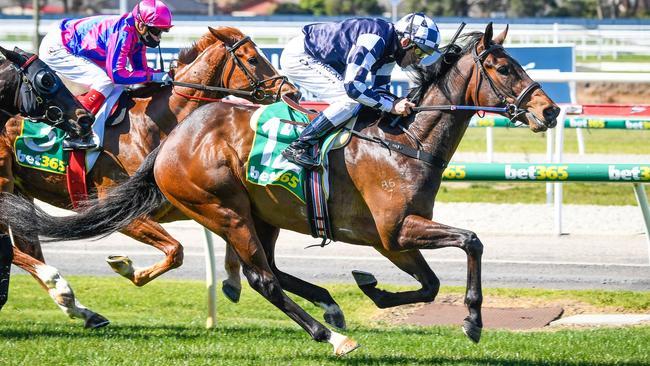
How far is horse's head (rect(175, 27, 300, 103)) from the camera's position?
7.58m

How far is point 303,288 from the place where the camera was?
6250 millimetres

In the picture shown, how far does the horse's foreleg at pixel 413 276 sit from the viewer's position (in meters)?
5.81

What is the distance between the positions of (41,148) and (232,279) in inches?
61.4

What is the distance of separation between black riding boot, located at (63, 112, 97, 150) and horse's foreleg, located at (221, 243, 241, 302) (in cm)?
112

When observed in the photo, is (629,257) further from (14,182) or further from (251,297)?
(14,182)

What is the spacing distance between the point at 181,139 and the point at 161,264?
1.11 meters

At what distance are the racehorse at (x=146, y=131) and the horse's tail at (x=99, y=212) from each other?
4.2 inches

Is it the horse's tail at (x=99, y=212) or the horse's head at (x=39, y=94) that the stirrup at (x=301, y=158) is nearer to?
the horse's tail at (x=99, y=212)

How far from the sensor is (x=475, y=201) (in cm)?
1294

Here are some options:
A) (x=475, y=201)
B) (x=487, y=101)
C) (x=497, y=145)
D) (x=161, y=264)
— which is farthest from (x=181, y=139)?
(x=497, y=145)

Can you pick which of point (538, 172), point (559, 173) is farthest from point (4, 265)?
point (559, 173)

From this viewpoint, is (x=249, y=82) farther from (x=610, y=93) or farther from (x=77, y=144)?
(x=610, y=93)

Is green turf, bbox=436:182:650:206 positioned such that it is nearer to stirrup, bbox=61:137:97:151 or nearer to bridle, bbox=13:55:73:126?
stirrup, bbox=61:137:97:151

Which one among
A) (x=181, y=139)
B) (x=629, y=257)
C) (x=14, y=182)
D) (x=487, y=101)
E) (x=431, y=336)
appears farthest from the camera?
(x=629, y=257)
